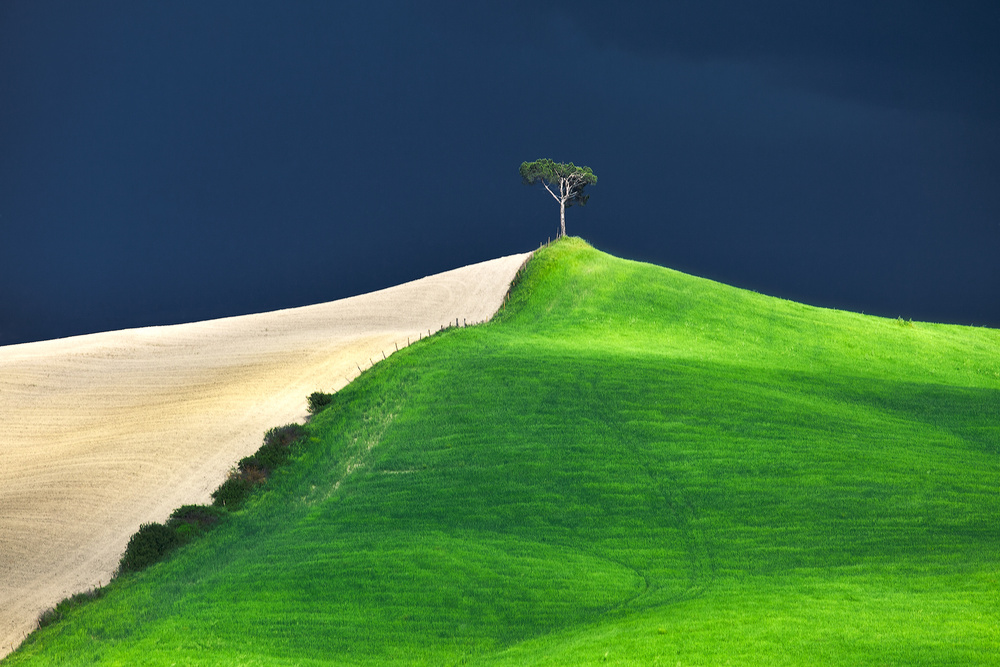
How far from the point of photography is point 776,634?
61.7ft

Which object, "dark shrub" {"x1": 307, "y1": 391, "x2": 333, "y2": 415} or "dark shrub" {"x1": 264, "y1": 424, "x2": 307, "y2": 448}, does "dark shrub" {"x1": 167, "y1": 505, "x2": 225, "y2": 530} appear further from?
"dark shrub" {"x1": 307, "y1": 391, "x2": 333, "y2": 415}

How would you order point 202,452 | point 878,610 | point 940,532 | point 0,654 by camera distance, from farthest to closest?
1. point 202,452
2. point 940,532
3. point 0,654
4. point 878,610

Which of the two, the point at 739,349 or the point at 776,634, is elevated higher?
the point at 739,349

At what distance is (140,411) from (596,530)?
25963mm

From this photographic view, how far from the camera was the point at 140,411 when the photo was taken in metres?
42.4

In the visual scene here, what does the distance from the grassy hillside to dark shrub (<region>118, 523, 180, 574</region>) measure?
80 centimetres

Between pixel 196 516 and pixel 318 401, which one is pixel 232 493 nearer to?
pixel 196 516

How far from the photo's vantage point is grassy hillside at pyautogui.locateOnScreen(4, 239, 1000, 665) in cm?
2031

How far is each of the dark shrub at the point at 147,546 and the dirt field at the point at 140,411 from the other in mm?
806

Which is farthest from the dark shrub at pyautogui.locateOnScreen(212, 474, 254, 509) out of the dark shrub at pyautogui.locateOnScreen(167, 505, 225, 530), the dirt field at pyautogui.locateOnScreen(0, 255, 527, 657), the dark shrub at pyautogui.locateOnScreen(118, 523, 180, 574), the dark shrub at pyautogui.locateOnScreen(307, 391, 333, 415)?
the dark shrub at pyautogui.locateOnScreen(307, 391, 333, 415)

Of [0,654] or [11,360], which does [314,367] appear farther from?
[0,654]

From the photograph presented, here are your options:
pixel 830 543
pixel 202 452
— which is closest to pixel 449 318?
pixel 202 452

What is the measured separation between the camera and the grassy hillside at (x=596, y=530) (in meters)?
20.3

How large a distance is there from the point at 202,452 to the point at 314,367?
35.7 ft
